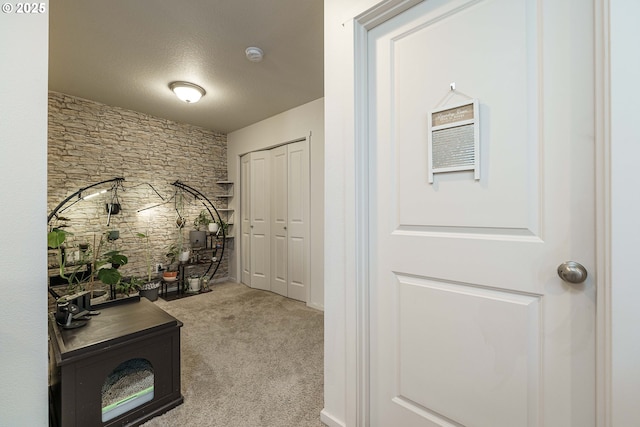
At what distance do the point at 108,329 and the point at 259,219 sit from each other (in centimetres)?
273

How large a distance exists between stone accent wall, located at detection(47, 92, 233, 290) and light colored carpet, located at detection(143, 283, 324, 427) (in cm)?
111

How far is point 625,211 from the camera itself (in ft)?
2.31

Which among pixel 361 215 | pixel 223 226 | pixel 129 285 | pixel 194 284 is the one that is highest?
pixel 361 215

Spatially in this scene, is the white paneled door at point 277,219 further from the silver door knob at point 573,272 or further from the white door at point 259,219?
the silver door knob at point 573,272

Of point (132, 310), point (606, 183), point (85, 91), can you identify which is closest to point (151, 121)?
point (85, 91)

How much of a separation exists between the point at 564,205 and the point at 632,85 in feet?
1.16

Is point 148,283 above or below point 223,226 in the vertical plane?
below

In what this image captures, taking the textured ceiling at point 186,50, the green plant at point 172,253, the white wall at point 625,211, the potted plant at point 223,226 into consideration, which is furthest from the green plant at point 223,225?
the white wall at point 625,211

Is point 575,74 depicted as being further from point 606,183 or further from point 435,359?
point 435,359

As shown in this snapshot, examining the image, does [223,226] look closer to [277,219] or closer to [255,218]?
[255,218]

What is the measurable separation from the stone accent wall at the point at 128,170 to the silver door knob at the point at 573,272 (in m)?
4.24

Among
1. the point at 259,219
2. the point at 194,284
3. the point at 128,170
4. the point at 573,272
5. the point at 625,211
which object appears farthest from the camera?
the point at 259,219

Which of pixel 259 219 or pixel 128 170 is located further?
pixel 259 219

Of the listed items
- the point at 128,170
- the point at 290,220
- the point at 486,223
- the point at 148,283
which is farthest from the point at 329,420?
the point at 128,170
